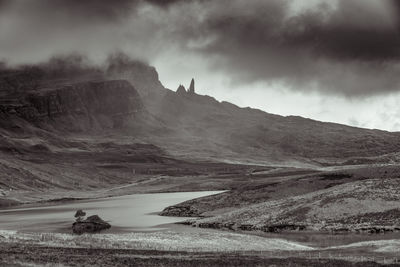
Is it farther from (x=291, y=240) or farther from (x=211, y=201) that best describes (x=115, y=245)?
(x=211, y=201)

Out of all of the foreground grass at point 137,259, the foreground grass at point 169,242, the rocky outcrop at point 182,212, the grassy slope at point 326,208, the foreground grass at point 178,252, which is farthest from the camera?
the rocky outcrop at point 182,212

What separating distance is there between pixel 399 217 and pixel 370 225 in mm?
4941

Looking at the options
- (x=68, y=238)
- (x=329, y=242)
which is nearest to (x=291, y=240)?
(x=329, y=242)

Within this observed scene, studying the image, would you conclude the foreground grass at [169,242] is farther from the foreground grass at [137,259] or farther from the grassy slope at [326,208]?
the grassy slope at [326,208]

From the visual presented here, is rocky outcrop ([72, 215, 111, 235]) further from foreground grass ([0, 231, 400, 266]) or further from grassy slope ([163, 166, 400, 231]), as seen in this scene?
grassy slope ([163, 166, 400, 231])

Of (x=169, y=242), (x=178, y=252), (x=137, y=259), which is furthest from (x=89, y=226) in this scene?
(x=137, y=259)

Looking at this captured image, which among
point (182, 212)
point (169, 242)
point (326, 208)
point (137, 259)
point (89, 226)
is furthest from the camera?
point (182, 212)

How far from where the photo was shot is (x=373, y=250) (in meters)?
57.9

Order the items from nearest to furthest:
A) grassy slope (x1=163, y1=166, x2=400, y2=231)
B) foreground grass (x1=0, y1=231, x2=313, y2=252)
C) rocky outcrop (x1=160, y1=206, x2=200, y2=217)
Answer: foreground grass (x1=0, y1=231, x2=313, y2=252)
grassy slope (x1=163, y1=166, x2=400, y2=231)
rocky outcrop (x1=160, y1=206, x2=200, y2=217)

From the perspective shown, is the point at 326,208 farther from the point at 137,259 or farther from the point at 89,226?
the point at 137,259

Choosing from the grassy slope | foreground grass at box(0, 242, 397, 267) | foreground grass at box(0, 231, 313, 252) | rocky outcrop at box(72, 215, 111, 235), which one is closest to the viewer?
foreground grass at box(0, 242, 397, 267)

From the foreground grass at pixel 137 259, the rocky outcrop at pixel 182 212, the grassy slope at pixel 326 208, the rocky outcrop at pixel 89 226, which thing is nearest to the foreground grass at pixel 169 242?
the foreground grass at pixel 137 259

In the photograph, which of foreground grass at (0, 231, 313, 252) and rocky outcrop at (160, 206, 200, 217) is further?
rocky outcrop at (160, 206, 200, 217)

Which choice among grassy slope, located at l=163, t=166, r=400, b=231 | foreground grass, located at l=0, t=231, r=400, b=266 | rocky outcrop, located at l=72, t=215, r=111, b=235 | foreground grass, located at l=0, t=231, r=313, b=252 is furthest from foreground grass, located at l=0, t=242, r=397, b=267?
grassy slope, located at l=163, t=166, r=400, b=231
